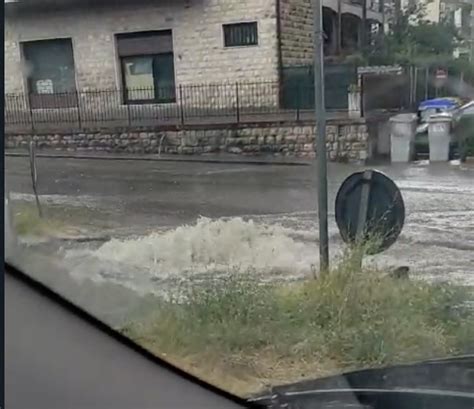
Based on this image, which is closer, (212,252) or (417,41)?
(417,41)

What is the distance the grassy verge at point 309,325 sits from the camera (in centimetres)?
147

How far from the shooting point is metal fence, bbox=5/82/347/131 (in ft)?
4.66

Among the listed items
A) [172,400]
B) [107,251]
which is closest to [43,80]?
[107,251]

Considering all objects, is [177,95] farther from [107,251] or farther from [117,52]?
[107,251]

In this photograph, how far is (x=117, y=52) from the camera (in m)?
1.44

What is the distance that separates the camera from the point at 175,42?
1.46 m

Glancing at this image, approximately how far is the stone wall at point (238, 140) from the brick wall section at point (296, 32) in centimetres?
15

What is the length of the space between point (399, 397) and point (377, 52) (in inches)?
29.0

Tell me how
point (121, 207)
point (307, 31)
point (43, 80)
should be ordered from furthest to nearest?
1. point (121, 207)
2. point (307, 31)
3. point (43, 80)

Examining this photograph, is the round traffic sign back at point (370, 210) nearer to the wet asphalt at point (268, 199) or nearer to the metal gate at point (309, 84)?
the wet asphalt at point (268, 199)

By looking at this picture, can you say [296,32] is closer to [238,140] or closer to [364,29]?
[364,29]

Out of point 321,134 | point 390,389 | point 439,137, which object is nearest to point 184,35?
point 321,134

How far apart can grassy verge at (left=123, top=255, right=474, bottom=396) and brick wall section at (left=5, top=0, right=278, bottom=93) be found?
0.50 m

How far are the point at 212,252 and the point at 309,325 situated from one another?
0.30 metres
